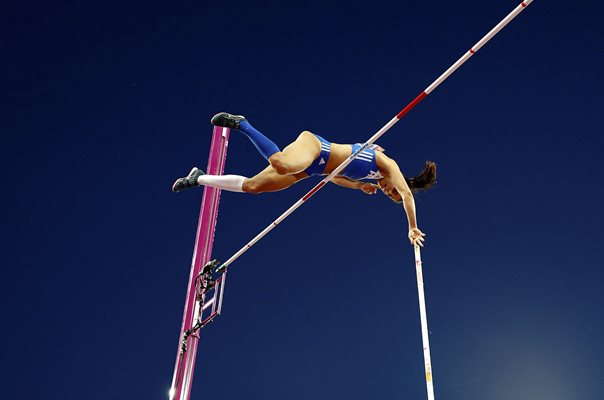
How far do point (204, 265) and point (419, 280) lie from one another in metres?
2.48

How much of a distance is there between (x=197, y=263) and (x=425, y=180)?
2267 mm

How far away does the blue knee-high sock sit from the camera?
4473 mm

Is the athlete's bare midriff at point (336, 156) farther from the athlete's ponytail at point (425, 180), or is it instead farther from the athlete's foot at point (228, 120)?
the athlete's foot at point (228, 120)

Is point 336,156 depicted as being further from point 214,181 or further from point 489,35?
point 489,35

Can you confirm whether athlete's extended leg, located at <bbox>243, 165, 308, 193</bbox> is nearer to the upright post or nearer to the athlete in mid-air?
the athlete in mid-air

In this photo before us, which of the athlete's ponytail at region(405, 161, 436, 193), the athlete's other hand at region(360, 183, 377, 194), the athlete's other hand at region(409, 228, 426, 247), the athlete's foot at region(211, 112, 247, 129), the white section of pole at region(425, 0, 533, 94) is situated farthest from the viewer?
the athlete's other hand at region(360, 183, 377, 194)

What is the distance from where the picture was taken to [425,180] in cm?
498

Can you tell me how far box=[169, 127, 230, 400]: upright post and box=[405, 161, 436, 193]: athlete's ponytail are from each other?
191 cm

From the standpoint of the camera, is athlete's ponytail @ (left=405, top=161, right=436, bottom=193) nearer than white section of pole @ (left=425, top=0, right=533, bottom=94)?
No

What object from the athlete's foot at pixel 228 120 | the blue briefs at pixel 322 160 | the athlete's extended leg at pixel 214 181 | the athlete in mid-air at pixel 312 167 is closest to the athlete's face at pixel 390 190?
the athlete in mid-air at pixel 312 167

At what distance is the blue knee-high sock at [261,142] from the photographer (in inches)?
176

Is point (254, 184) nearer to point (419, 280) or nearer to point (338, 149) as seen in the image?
point (338, 149)

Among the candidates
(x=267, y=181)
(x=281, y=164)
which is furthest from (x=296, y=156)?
(x=267, y=181)

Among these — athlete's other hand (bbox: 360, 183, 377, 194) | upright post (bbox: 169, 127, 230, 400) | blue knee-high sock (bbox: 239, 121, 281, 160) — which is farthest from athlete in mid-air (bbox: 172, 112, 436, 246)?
upright post (bbox: 169, 127, 230, 400)
